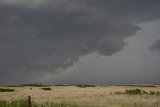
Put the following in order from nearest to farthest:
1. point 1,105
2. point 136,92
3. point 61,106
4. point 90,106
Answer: point 1,105 → point 61,106 → point 90,106 → point 136,92

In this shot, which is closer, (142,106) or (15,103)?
(15,103)

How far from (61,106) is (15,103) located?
2940 mm

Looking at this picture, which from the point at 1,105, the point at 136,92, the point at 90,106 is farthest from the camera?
the point at 136,92

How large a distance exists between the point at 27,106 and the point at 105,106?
1034 centimetres

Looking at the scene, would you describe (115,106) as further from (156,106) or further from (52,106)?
(52,106)

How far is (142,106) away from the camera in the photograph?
31.5 m

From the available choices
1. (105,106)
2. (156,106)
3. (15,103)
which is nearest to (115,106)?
(105,106)

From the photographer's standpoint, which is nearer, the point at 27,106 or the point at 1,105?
the point at 1,105

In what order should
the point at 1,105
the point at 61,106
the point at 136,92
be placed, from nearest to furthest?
the point at 1,105
the point at 61,106
the point at 136,92

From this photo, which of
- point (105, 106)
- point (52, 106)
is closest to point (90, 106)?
point (105, 106)

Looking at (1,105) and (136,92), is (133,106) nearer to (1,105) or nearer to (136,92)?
(1,105)

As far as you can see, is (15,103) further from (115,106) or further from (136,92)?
(136,92)

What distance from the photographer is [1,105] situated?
67.0ft

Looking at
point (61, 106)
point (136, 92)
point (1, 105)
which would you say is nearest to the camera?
point (1, 105)
